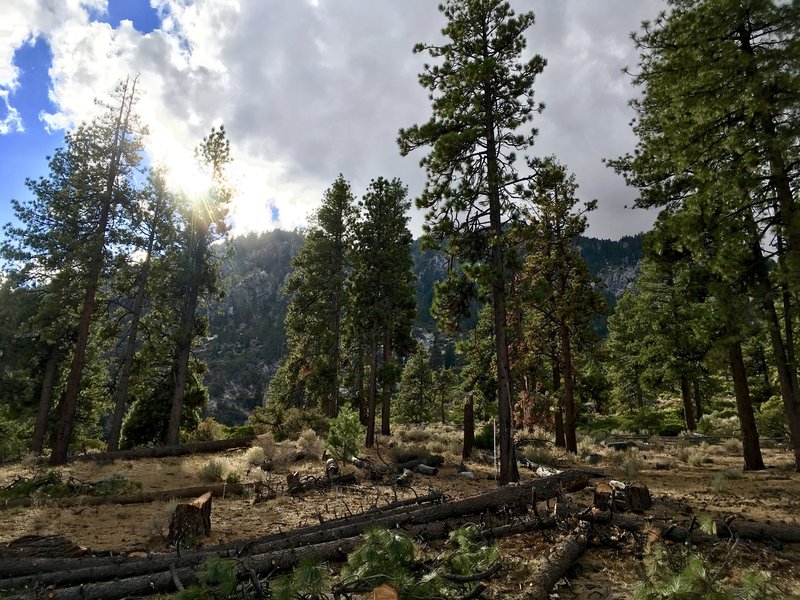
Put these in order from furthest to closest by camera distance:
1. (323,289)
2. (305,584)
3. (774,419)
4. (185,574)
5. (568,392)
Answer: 1. (323,289)
2. (774,419)
3. (568,392)
4. (185,574)
5. (305,584)

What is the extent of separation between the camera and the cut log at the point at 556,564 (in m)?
4.82

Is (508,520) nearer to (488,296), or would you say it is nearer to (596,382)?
(488,296)

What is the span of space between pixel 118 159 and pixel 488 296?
1732 centimetres

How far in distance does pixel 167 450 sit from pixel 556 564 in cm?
1965

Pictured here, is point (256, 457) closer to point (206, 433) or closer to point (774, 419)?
point (206, 433)

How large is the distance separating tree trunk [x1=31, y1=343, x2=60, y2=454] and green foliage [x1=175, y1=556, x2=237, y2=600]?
24.3m

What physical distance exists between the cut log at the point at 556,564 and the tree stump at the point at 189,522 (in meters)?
5.66

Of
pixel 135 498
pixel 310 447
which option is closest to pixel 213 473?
pixel 135 498

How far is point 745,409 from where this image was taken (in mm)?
13477

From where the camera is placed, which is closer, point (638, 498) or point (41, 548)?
point (41, 548)

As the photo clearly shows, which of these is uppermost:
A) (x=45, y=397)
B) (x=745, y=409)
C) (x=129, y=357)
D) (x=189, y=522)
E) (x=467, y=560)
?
(x=129, y=357)

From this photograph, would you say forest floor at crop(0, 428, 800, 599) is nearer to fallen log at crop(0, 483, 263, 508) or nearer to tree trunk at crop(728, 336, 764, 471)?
fallen log at crop(0, 483, 263, 508)

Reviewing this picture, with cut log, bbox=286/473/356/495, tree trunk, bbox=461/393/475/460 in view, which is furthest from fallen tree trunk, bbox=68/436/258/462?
cut log, bbox=286/473/356/495

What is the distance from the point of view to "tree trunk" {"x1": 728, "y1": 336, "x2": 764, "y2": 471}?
529 inches
